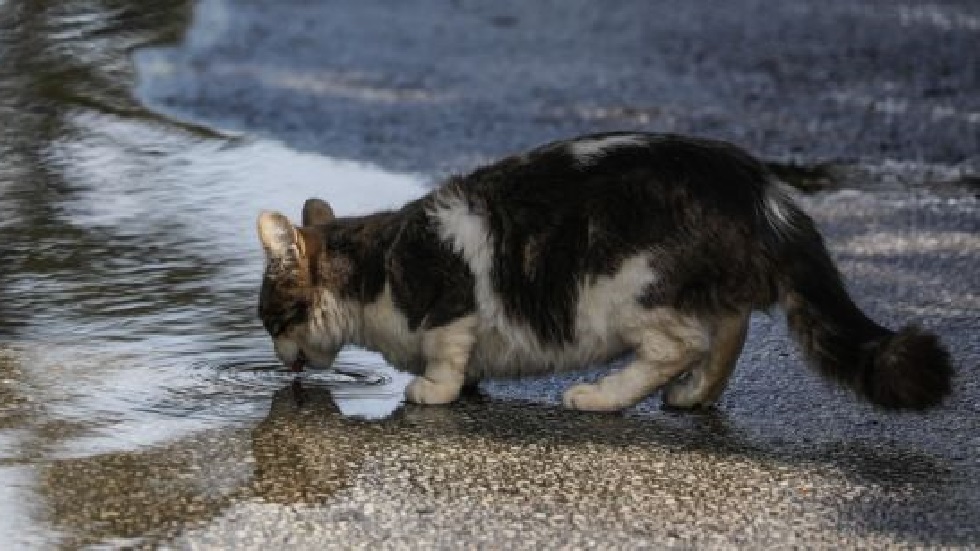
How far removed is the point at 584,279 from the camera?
5312 millimetres

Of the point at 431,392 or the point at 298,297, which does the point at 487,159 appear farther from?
the point at 431,392

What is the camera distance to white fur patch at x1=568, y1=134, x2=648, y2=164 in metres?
5.44

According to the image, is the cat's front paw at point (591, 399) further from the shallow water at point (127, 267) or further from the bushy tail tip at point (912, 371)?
the bushy tail tip at point (912, 371)

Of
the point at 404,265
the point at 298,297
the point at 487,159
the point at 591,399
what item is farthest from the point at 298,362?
the point at 487,159

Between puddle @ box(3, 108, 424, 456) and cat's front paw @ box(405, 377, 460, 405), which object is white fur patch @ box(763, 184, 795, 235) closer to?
cat's front paw @ box(405, 377, 460, 405)

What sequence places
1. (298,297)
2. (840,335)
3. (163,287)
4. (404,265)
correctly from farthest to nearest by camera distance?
(163,287), (298,297), (404,265), (840,335)

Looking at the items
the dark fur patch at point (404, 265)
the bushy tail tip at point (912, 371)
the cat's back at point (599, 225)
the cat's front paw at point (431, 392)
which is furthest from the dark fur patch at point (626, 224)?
the bushy tail tip at point (912, 371)

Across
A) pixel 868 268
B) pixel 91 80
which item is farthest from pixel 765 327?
pixel 91 80

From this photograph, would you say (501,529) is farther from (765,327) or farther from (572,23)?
(572,23)

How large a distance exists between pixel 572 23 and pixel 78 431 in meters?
7.37

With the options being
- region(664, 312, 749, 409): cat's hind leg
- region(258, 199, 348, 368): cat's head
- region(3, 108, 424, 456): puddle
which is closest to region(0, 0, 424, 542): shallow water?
region(3, 108, 424, 456): puddle

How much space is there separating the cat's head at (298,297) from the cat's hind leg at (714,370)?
100 centimetres

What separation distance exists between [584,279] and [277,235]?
0.92 metres

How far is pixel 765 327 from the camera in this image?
20.4 ft
